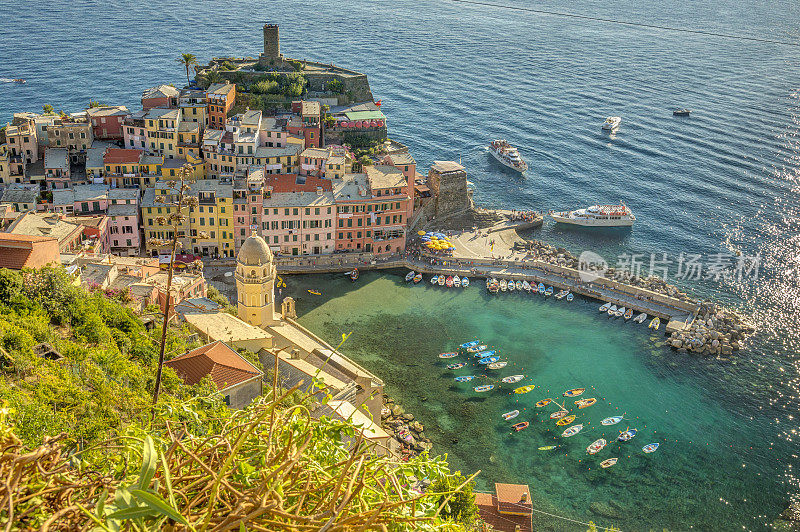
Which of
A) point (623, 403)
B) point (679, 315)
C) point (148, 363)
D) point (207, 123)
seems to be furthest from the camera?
point (207, 123)

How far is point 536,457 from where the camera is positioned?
49281 mm

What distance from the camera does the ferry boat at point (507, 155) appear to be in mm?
98062

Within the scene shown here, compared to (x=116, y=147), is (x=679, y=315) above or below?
below

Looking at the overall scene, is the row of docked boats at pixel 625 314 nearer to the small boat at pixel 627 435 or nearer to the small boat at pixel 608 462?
the small boat at pixel 627 435

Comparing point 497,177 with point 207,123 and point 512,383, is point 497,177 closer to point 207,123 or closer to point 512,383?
point 207,123

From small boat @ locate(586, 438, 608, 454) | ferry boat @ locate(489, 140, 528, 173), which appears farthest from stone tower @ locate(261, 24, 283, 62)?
small boat @ locate(586, 438, 608, 454)

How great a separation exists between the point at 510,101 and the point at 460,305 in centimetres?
6975

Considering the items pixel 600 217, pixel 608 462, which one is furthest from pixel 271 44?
pixel 608 462

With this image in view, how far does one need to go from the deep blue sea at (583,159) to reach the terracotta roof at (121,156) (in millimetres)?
25177

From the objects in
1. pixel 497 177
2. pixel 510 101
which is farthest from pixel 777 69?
pixel 497 177

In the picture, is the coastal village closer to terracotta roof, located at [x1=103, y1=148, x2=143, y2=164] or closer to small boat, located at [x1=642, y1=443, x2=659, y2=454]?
terracotta roof, located at [x1=103, y1=148, x2=143, y2=164]

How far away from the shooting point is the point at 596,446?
50.4 metres

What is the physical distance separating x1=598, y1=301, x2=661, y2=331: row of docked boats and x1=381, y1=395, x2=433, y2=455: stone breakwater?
2667cm

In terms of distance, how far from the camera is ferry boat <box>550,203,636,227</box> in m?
84.8
